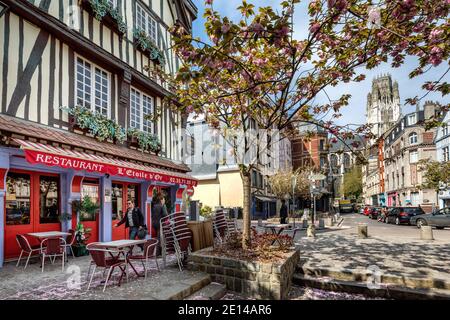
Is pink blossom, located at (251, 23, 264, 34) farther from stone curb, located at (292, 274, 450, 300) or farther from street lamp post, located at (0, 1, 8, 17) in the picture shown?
street lamp post, located at (0, 1, 8, 17)

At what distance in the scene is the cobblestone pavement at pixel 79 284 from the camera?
15.5 feet

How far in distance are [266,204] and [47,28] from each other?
25595 millimetres

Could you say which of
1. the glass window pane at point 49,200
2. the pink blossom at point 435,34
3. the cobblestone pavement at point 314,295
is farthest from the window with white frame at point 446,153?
the glass window pane at point 49,200

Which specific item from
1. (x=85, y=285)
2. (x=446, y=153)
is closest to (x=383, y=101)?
(x=446, y=153)

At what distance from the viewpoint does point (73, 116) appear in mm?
8680

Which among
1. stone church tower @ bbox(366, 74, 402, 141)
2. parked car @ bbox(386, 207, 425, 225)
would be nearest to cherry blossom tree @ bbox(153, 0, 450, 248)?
parked car @ bbox(386, 207, 425, 225)

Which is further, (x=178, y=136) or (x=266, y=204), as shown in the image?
(x=266, y=204)

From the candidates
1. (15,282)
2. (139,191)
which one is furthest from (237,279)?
(139,191)

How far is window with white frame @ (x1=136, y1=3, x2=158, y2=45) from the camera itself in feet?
39.4

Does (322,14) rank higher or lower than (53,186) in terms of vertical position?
higher

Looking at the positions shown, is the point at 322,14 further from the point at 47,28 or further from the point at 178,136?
the point at 178,136

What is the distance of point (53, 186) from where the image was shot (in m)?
8.42

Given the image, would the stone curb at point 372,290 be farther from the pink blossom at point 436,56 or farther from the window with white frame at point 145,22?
the window with white frame at point 145,22

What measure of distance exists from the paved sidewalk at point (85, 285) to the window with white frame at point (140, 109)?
6344mm
